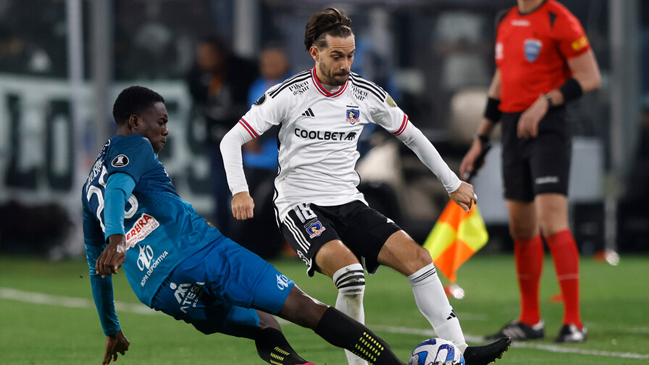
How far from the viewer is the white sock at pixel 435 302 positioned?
505cm

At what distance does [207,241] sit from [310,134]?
0.89 m

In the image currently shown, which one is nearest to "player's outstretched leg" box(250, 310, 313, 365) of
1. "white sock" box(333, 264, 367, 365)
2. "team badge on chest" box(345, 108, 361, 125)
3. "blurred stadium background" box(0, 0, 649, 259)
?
"white sock" box(333, 264, 367, 365)

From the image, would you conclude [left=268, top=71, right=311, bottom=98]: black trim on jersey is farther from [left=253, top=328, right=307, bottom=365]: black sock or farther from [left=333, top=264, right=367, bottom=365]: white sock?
[left=253, top=328, right=307, bottom=365]: black sock

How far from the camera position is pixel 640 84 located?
1561 cm

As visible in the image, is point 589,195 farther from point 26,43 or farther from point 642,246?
point 26,43

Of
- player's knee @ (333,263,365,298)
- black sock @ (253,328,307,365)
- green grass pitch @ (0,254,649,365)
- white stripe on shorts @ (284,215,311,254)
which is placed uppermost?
white stripe on shorts @ (284,215,311,254)

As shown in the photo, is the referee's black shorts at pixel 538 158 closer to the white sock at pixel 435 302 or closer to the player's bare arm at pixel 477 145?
the player's bare arm at pixel 477 145

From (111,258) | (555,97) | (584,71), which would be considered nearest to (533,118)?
(555,97)

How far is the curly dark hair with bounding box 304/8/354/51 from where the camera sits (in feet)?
17.0

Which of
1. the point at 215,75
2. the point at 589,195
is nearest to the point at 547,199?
the point at 215,75

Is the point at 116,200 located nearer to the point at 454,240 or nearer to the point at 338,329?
the point at 338,329

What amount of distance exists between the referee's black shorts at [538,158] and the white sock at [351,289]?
6.81 feet

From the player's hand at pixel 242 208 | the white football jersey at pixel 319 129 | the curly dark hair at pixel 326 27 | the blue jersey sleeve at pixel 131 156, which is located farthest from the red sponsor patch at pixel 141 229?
the curly dark hair at pixel 326 27

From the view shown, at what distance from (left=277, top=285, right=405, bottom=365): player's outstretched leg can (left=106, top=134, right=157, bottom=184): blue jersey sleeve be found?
Answer: 83 cm
